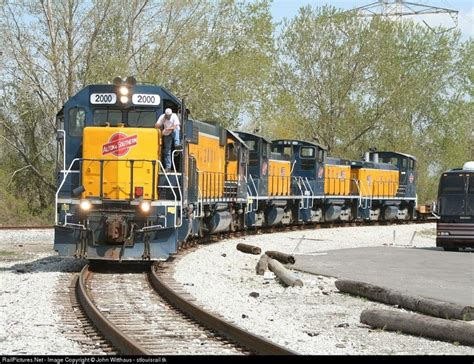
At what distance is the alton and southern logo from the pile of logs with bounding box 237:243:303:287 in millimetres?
3439

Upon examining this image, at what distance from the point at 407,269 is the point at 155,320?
877 cm

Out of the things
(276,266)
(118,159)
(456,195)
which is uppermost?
(118,159)

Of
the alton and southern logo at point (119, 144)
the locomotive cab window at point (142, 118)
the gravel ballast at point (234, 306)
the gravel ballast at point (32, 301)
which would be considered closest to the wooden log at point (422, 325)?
the gravel ballast at point (234, 306)

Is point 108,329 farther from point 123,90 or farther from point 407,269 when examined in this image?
point 407,269

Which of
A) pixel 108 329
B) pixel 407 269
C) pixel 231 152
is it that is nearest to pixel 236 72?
pixel 231 152

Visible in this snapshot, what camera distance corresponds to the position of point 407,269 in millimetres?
17422

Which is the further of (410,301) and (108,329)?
(410,301)

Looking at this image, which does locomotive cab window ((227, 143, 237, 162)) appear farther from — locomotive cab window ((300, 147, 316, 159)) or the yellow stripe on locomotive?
locomotive cab window ((300, 147, 316, 159))

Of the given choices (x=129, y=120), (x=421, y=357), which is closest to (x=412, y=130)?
(x=129, y=120)

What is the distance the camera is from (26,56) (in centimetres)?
3306

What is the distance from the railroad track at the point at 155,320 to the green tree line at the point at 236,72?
21237mm

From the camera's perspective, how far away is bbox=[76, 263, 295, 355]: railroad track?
8.17 meters

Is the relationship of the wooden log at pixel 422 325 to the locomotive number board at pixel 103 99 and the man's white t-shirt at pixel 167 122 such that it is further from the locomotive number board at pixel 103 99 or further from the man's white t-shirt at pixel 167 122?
the locomotive number board at pixel 103 99

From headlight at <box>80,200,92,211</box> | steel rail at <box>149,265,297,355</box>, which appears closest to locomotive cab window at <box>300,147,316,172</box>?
headlight at <box>80,200,92,211</box>
